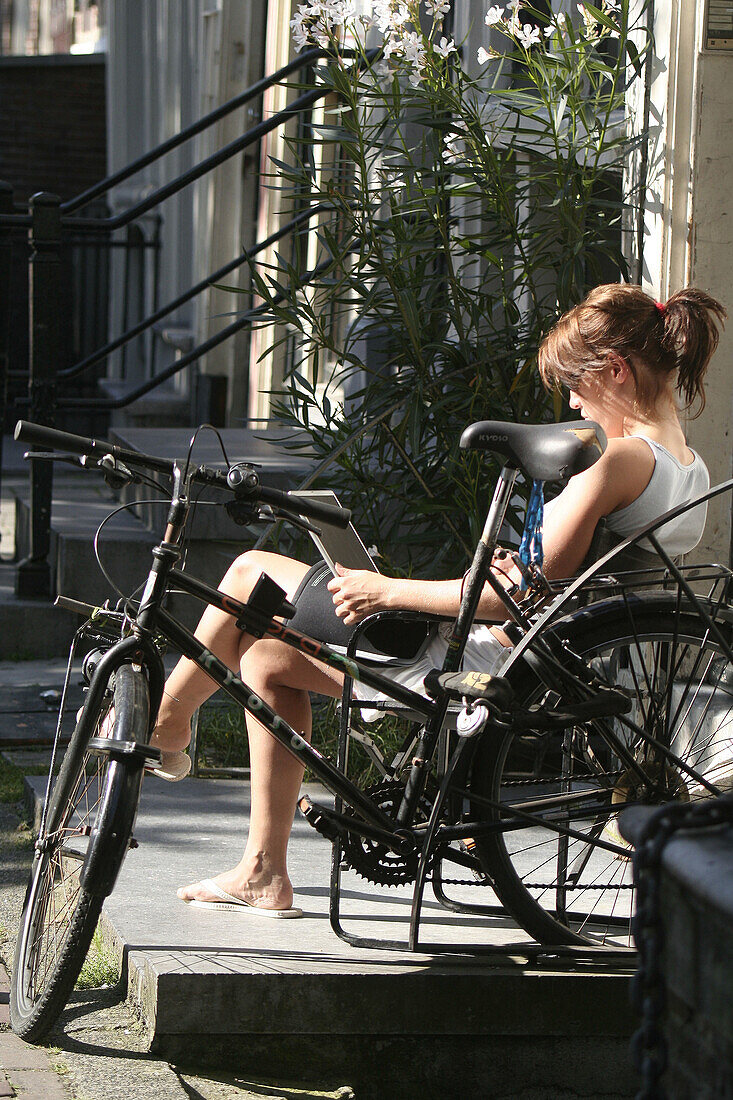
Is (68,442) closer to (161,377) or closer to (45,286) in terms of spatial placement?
(45,286)

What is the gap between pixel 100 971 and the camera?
2971mm

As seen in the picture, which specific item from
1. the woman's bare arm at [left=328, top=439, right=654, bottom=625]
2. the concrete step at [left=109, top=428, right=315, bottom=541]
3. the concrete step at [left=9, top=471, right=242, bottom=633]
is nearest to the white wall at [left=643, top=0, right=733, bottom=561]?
the woman's bare arm at [left=328, top=439, right=654, bottom=625]

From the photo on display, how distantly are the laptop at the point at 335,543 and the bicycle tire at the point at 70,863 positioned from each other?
0.49 metres

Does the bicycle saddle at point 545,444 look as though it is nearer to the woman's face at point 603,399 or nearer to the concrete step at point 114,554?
the woman's face at point 603,399

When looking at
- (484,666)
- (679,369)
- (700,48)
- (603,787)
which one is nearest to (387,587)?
(484,666)

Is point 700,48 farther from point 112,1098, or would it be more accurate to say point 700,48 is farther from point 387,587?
point 112,1098

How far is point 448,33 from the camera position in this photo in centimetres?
566

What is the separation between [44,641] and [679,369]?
3701mm

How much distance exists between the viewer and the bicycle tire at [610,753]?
280 centimetres

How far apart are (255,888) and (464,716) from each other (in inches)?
28.0

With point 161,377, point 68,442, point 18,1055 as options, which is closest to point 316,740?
point 18,1055

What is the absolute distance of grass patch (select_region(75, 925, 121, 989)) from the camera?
2938 millimetres

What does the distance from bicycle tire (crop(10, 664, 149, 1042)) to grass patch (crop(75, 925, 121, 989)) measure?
17 centimetres

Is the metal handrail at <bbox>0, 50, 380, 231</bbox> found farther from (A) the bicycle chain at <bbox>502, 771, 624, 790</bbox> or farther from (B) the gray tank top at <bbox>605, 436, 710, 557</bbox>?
(A) the bicycle chain at <bbox>502, 771, 624, 790</bbox>
